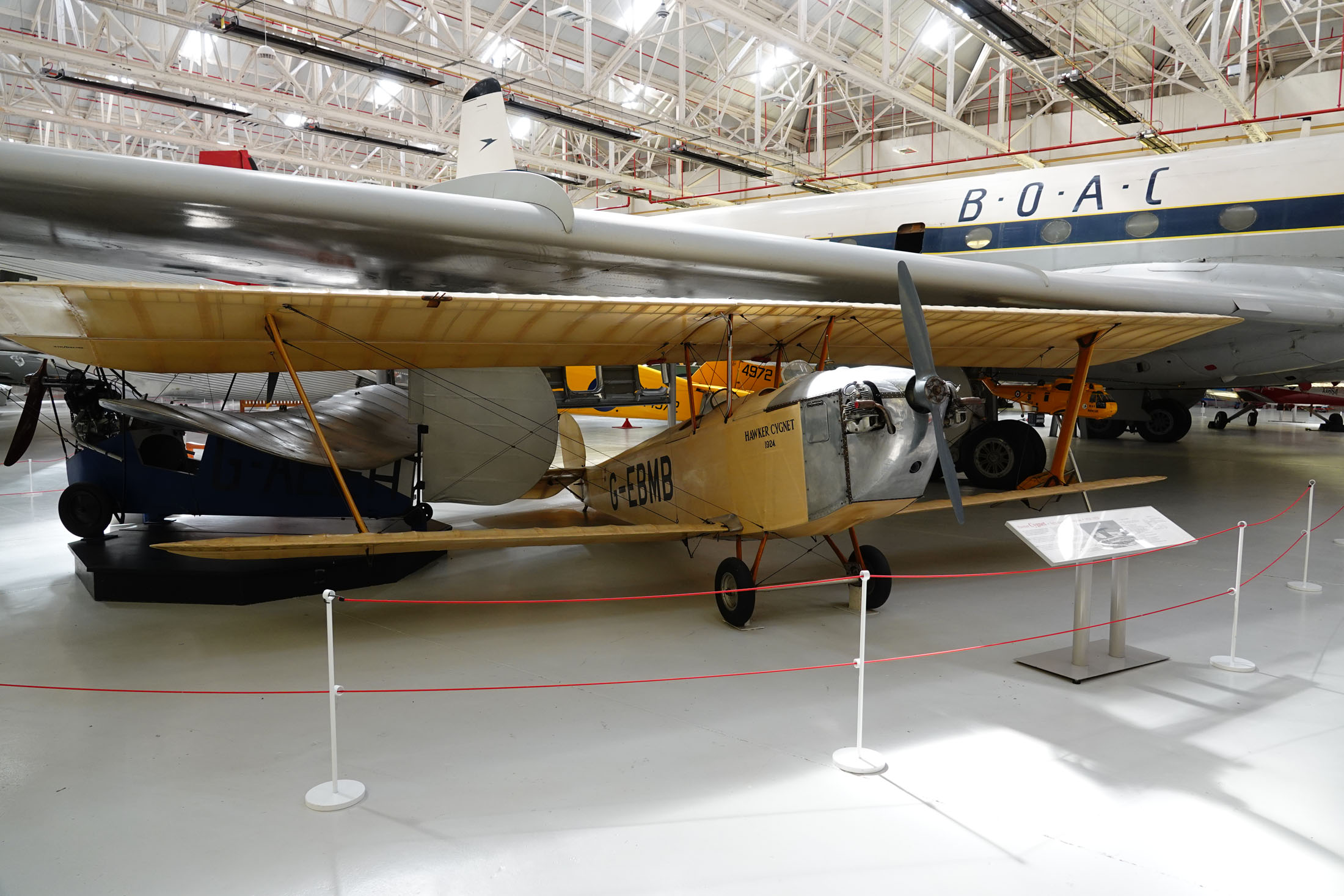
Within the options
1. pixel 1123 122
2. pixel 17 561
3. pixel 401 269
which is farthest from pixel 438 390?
pixel 1123 122

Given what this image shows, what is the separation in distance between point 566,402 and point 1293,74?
20.3 m

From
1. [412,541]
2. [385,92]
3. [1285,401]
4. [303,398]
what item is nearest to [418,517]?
[412,541]

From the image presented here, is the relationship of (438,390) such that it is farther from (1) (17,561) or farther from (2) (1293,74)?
(2) (1293,74)

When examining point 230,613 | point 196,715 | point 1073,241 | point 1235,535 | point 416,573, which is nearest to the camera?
point 196,715

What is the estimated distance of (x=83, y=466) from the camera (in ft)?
24.3

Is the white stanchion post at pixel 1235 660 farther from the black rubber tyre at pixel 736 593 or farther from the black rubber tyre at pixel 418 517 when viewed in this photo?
the black rubber tyre at pixel 418 517

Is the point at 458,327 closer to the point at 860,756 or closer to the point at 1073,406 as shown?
the point at 860,756

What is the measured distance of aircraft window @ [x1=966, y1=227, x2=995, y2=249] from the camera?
11312 mm

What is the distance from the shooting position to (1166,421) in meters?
18.0

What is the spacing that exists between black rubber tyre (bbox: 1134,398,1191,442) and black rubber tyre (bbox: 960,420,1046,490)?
30.2 ft

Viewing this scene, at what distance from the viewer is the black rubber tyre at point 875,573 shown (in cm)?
609

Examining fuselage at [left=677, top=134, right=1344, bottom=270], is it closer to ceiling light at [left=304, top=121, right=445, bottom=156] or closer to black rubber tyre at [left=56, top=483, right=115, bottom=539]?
black rubber tyre at [left=56, top=483, right=115, bottom=539]

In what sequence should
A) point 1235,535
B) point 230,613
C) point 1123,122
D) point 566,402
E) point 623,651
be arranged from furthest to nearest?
point 566,402
point 1123,122
point 1235,535
point 230,613
point 623,651

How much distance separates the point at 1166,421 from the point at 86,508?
20.0 meters
